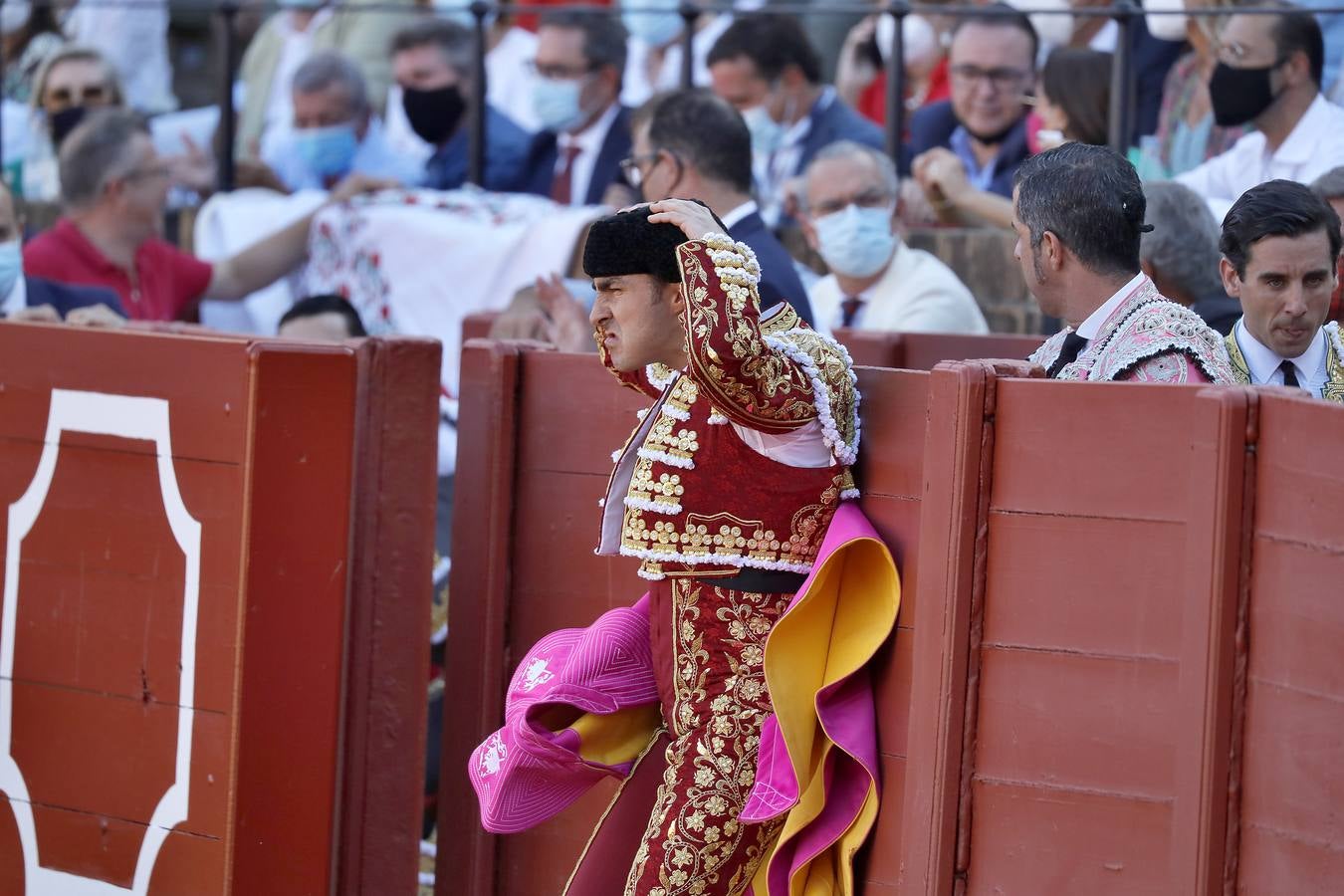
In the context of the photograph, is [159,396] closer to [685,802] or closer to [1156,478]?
[685,802]

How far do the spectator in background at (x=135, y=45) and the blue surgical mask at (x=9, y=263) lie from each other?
4697 millimetres

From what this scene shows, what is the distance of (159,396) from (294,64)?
5902 millimetres

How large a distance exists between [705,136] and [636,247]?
1859 mm

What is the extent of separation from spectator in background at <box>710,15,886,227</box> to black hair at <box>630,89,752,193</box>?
1.94 m

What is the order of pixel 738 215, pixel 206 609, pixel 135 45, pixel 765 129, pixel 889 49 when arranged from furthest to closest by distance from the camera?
pixel 135 45 → pixel 765 129 → pixel 889 49 → pixel 738 215 → pixel 206 609

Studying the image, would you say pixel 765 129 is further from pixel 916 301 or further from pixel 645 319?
pixel 645 319

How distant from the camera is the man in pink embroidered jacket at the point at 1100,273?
3014 mm

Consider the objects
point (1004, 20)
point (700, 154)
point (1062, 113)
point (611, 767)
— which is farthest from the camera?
point (1004, 20)

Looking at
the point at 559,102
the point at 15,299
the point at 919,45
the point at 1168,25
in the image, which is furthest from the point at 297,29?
the point at 1168,25

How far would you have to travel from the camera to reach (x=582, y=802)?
150 inches

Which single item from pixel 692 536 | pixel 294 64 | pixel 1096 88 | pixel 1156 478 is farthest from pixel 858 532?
pixel 294 64

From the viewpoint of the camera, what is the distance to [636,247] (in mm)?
3031

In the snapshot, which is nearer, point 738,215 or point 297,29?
point 738,215

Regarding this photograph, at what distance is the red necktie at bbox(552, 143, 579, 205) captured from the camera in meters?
7.57
